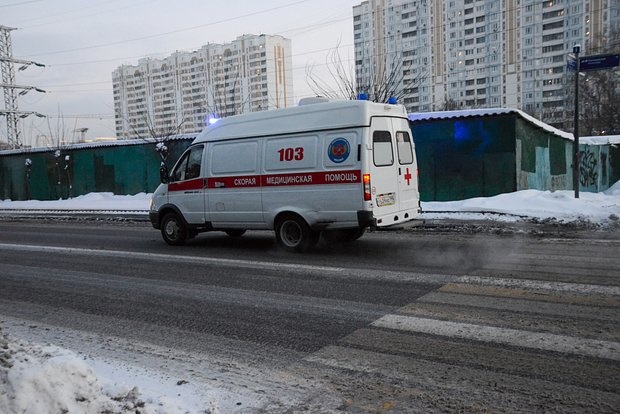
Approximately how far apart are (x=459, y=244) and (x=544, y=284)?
3.47 metres

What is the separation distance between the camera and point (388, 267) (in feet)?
25.3

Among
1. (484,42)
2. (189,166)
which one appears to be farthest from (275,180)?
(484,42)

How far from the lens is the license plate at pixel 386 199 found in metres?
8.73

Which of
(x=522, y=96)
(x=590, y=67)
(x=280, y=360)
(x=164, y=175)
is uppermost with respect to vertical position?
(x=522, y=96)

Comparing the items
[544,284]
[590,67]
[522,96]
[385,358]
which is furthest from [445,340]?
[522,96]

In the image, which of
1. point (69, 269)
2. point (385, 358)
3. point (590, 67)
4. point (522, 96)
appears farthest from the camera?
point (522, 96)

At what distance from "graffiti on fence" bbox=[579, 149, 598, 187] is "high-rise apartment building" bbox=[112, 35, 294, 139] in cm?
3318

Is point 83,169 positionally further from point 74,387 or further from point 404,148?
point 74,387

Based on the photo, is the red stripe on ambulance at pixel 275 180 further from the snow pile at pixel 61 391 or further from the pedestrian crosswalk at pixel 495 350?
the snow pile at pixel 61 391

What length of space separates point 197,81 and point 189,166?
2732 inches

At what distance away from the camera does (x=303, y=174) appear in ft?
29.9

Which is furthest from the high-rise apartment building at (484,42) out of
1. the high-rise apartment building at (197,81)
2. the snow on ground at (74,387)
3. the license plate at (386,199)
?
the snow on ground at (74,387)

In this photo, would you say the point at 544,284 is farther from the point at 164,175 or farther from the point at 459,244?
the point at 164,175

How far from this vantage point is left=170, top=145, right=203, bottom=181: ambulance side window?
10.7 metres
